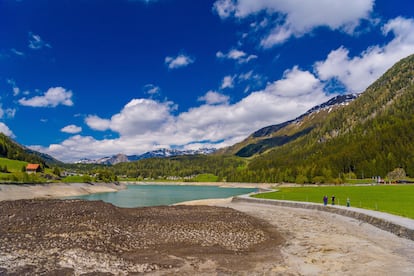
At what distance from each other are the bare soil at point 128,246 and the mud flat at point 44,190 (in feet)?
215

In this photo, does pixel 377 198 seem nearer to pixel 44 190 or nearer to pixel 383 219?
pixel 383 219

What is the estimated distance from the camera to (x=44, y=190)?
344 ft

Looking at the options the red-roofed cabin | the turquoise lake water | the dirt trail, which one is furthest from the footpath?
the red-roofed cabin

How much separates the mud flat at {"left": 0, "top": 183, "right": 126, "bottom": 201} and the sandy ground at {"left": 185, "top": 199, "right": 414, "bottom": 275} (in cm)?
8368

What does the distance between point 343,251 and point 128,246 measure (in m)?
15.1

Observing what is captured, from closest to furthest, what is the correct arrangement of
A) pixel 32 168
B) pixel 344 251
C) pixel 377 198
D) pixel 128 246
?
pixel 344 251
pixel 128 246
pixel 377 198
pixel 32 168

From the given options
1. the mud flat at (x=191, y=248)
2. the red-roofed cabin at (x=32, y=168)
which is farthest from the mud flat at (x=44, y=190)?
the mud flat at (x=191, y=248)

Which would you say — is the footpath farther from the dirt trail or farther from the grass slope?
the grass slope

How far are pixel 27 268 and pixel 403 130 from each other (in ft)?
662

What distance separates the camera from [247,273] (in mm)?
16109

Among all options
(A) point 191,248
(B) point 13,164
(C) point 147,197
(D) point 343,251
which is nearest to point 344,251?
(D) point 343,251

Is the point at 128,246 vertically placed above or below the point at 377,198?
below

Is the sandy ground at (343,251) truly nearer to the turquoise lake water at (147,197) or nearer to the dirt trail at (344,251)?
the dirt trail at (344,251)

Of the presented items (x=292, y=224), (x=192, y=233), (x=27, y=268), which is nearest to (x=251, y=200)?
(x=292, y=224)
